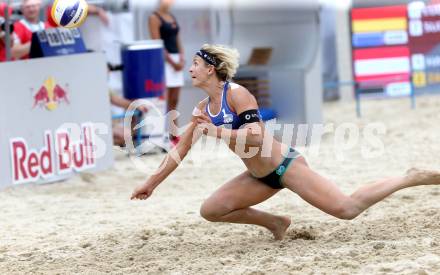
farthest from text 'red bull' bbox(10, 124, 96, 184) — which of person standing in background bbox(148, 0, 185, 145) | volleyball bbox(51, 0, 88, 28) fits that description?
person standing in background bbox(148, 0, 185, 145)

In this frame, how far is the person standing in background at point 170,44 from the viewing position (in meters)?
11.6

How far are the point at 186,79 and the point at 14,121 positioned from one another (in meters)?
4.95

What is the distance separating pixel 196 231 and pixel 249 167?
3.30ft

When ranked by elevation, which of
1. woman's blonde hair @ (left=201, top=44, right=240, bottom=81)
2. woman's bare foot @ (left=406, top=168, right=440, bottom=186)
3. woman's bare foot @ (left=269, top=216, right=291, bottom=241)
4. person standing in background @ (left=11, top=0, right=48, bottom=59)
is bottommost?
woman's bare foot @ (left=269, top=216, right=291, bottom=241)

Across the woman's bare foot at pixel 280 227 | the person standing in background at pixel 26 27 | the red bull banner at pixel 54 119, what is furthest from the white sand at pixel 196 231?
the person standing in background at pixel 26 27

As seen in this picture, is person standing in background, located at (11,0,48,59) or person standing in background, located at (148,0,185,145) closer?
person standing in background, located at (11,0,48,59)

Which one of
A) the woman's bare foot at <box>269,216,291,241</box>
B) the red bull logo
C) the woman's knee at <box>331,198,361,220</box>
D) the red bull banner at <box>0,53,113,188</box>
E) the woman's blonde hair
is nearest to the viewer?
the woman's knee at <box>331,198,361,220</box>

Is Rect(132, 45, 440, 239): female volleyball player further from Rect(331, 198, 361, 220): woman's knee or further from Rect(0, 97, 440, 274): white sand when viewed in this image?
Rect(0, 97, 440, 274): white sand

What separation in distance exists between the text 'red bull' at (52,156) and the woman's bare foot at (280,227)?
351 centimetres

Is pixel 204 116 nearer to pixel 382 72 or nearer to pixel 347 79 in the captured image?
pixel 382 72

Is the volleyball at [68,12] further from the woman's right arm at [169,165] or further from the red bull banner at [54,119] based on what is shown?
the woman's right arm at [169,165]

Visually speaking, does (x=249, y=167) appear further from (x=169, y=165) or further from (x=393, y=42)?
(x=393, y=42)

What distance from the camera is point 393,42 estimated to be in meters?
14.1

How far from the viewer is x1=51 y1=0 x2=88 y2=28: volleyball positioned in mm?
7945
